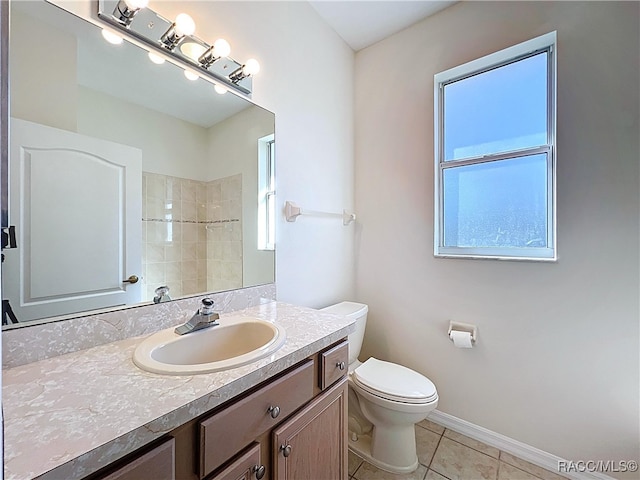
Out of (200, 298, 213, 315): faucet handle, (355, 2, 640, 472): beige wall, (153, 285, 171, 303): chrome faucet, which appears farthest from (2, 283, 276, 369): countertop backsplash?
(355, 2, 640, 472): beige wall

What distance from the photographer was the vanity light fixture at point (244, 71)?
1.29m

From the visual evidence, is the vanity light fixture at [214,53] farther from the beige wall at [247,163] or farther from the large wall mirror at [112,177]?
the beige wall at [247,163]

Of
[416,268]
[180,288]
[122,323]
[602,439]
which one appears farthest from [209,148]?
[602,439]

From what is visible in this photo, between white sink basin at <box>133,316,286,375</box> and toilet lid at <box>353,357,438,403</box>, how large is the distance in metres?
0.70

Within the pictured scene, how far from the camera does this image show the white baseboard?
138cm

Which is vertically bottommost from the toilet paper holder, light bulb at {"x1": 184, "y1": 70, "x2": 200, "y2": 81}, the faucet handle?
the toilet paper holder

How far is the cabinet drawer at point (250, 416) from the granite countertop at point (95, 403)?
0.04 meters

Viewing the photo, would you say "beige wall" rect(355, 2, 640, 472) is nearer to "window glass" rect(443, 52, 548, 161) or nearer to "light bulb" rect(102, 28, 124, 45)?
"window glass" rect(443, 52, 548, 161)

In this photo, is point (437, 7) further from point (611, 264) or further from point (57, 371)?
point (57, 371)

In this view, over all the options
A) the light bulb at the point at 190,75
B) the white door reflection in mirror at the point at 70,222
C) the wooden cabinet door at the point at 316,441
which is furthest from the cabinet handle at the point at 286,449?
the light bulb at the point at 190,75

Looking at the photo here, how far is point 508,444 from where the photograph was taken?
1562 millimetres

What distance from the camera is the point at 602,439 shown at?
133 cm

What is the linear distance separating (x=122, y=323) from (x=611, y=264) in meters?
2.05

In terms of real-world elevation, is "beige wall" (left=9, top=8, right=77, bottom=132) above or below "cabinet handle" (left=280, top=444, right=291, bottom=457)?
above
